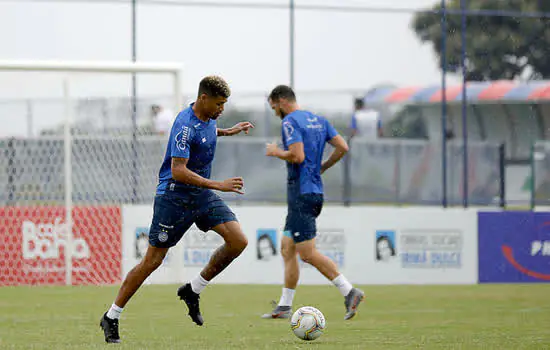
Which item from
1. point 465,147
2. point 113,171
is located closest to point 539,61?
point 465,147

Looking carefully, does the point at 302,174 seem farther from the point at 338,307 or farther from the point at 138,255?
the point at 138,255

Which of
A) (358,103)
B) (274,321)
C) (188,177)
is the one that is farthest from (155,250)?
(358,103)

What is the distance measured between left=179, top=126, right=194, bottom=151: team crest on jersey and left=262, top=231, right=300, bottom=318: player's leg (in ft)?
8.98

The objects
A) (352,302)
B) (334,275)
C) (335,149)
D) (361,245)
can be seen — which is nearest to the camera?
(352,302)

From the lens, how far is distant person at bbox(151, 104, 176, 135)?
15.7m

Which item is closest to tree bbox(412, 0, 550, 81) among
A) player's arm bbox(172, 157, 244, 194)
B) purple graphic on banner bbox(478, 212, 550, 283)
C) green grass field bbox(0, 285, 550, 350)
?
purple graphic on banner bbox(478, 212, 550, 283)

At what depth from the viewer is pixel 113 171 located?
15.4 metres

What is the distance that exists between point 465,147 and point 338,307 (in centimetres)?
529

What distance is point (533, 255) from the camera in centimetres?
1608

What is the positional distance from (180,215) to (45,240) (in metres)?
6.38

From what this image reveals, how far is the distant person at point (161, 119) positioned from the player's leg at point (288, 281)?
467cm

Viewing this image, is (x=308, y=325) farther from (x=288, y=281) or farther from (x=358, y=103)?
(x=358, y=103)

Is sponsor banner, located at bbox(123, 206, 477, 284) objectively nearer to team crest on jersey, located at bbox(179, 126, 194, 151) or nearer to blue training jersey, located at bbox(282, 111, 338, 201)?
blue training jersey, located at bbox(282, 111, 338, 201)

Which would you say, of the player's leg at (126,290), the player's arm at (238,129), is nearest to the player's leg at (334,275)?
the player's arm at (238,129)
